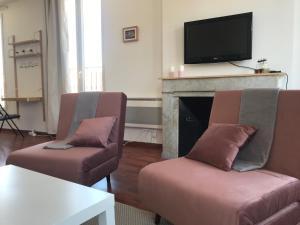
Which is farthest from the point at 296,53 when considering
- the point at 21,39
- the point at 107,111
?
the point at 21,39

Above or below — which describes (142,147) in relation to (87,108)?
below

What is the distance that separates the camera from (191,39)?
3340mm

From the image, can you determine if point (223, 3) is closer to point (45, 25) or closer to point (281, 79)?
point (281, 79)

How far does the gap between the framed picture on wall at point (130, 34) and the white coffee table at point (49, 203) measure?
299cm

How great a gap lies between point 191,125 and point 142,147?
97cm

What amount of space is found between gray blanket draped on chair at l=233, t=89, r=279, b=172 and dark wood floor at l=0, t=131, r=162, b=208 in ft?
2.91

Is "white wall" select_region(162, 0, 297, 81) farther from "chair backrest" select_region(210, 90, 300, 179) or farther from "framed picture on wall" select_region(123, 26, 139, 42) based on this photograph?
"chair backrest" select_region(210, 90, 300, 179)

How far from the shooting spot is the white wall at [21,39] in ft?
17.3

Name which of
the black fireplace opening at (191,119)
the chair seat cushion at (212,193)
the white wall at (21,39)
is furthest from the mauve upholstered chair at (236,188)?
the white wall at (21,39)

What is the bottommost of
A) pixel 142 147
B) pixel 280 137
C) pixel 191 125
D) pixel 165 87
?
pixel 142 147

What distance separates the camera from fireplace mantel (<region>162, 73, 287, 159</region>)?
9.02 feet

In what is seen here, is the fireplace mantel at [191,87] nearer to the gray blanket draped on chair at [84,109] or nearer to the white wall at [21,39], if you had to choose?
the gray blanket draped on chair at [84,109]

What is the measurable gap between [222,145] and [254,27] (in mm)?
1905

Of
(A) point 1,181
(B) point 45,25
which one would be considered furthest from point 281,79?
(B) point 45,25
